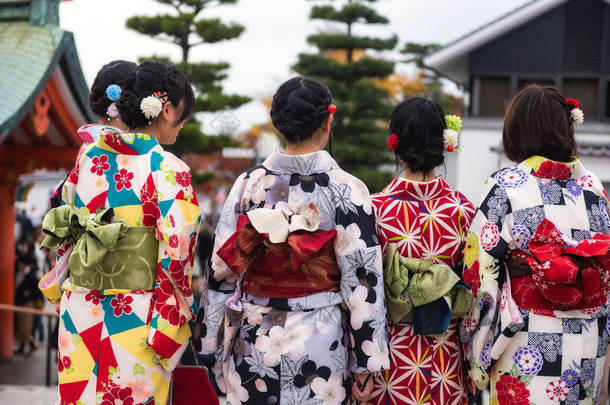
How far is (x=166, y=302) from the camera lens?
2.52 metres

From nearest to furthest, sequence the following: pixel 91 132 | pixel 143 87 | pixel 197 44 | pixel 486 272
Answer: pixel 486 272 < pixel 143 87 < pixel 91 132 < pixel 197 44

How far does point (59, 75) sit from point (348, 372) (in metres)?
5.30

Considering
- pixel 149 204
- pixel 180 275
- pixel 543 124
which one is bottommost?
pixel 180 275

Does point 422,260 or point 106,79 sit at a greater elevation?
point 106,79

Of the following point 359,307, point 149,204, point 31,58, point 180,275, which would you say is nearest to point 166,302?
point 180,275

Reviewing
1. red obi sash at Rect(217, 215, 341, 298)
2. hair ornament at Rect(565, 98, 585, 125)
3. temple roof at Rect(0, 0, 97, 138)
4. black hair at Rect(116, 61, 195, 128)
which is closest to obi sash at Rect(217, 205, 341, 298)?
red obi sash at Rect(217, 215, 341, 298)

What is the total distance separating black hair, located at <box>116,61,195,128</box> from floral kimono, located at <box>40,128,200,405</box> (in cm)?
11

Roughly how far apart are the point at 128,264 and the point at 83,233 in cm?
23

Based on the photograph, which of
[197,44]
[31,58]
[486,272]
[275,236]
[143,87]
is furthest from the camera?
[197,44]

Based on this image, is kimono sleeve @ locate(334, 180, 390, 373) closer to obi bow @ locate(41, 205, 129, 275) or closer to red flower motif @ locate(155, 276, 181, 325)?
red flower motif @ locate(155, 276, 181, 325)

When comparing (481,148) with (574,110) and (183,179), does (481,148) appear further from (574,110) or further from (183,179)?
(183,179)

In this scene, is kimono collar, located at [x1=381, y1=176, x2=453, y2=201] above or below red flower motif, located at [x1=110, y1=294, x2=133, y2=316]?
above

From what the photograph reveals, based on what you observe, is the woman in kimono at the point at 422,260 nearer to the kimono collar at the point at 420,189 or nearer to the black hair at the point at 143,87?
the kimono collar at the point at 420,189

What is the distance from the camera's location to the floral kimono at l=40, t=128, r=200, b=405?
2520 millimetres
